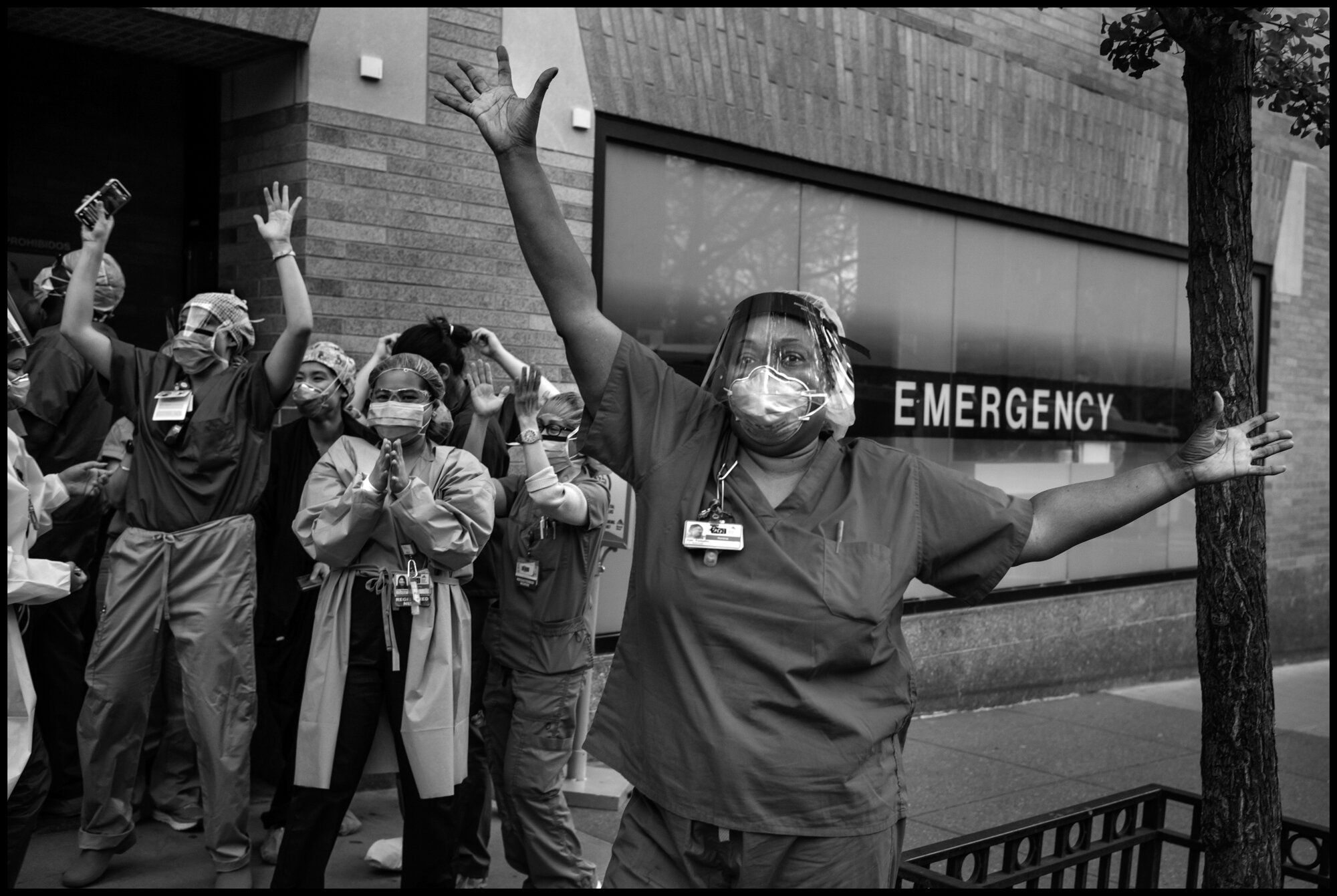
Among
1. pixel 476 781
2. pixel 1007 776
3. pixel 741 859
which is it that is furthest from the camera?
pixel 1007 776

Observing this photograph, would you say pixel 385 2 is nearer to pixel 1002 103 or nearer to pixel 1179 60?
pixel 1002 103

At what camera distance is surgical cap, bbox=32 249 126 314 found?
5141 millimetres

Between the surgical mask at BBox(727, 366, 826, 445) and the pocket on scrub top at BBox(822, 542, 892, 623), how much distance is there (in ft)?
0.92

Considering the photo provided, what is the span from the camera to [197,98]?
6406 mm

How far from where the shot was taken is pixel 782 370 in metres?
2.94

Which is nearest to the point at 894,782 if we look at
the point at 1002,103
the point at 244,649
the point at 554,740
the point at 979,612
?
the point at 554,740

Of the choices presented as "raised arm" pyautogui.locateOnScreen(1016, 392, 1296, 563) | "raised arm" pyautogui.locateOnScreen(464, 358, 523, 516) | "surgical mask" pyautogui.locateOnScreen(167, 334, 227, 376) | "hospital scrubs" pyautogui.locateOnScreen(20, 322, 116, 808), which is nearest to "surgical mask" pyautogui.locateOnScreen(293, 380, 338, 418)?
"surgical mask" pyautogui.locateOnScreen(167, 334, 227, 376)

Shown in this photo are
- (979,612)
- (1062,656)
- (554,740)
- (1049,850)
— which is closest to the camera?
(554,740)

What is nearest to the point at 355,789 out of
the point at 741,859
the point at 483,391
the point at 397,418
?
the point at 397,418

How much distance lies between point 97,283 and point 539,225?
294cm

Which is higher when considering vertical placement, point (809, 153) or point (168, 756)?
Answer: point (809, 153)

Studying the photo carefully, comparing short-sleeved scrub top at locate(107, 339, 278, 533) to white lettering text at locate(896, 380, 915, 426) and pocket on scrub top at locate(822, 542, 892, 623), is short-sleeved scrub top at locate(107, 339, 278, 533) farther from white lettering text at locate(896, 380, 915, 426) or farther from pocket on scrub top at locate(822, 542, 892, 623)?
white lettering text at locate(896, 380, 915, 426)

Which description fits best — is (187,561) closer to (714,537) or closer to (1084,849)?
(714,537)

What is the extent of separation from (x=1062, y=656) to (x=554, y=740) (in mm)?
5827
